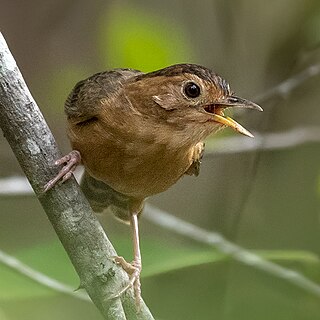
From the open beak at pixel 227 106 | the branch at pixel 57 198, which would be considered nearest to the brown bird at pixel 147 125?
the open beak at pixel 227 106

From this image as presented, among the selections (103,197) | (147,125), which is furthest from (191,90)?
(103,197)

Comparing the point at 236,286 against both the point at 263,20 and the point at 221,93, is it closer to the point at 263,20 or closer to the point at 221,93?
the point at 221,93

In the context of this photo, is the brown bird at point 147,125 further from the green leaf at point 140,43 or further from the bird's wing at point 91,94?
the green leaf at point 140,43

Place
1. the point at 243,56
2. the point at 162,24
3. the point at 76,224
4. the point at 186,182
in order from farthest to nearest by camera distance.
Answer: the point at 186,182 < the point at 243,56 < the point at 162,24 < the point at 76,224

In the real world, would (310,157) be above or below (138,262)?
below

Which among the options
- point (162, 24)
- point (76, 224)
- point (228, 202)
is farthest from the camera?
point (228, 202)

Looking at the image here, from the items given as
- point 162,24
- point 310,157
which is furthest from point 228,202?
point 162,24

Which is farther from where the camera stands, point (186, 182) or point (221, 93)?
point (186, 182)

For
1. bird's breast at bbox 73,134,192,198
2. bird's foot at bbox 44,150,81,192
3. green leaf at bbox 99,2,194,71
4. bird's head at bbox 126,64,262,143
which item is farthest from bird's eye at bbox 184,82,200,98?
green leaf at bbox 99,2,194,71
